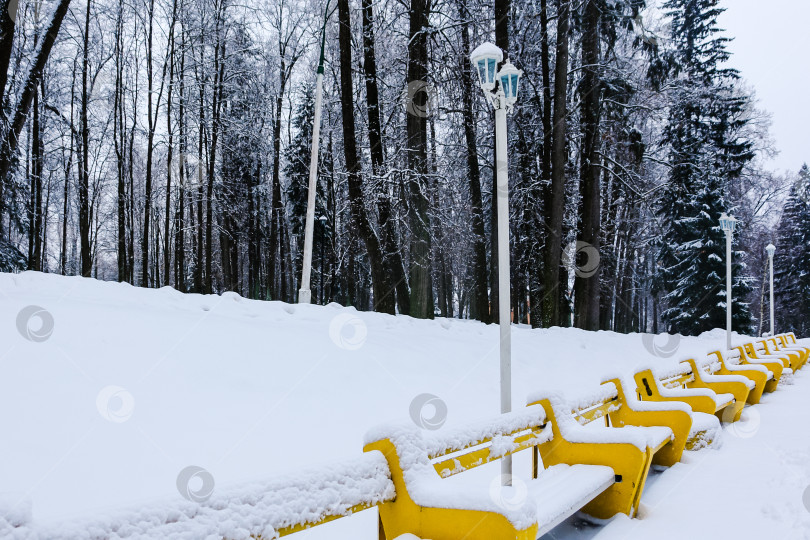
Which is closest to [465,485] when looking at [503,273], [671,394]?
[503,273]

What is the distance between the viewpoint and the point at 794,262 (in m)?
41.6

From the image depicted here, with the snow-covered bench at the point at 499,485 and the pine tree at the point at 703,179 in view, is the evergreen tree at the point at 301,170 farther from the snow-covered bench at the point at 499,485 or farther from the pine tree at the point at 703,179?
the snow-covered bench at the point at 499,485

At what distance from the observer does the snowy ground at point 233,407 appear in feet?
12.5

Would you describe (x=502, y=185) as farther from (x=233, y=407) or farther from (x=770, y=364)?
(x=770, y=364)

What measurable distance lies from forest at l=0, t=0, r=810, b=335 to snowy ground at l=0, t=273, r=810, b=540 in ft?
15.7

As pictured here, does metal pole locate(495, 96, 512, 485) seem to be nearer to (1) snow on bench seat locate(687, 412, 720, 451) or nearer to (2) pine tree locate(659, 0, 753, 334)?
(1) snow on bench seat locate(687, 412, 720, 451)

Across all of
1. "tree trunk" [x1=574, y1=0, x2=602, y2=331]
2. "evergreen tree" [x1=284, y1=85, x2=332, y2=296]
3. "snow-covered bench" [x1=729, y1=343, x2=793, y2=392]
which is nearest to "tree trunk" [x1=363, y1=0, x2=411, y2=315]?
"tree trunk" [x1=574, y1=0, x2=602, y2=331]

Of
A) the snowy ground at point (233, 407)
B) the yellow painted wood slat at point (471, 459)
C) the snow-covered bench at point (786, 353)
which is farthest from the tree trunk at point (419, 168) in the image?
the yellow painted wood slat at point (471, 459)

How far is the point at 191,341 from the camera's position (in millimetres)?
6496

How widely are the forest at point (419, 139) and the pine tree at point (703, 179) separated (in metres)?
0.11

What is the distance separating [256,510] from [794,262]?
4903 cm

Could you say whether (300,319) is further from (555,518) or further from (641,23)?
(641,23)

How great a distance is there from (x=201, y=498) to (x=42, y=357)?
14.3ft

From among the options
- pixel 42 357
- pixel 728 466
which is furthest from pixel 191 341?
pixel 728 466
